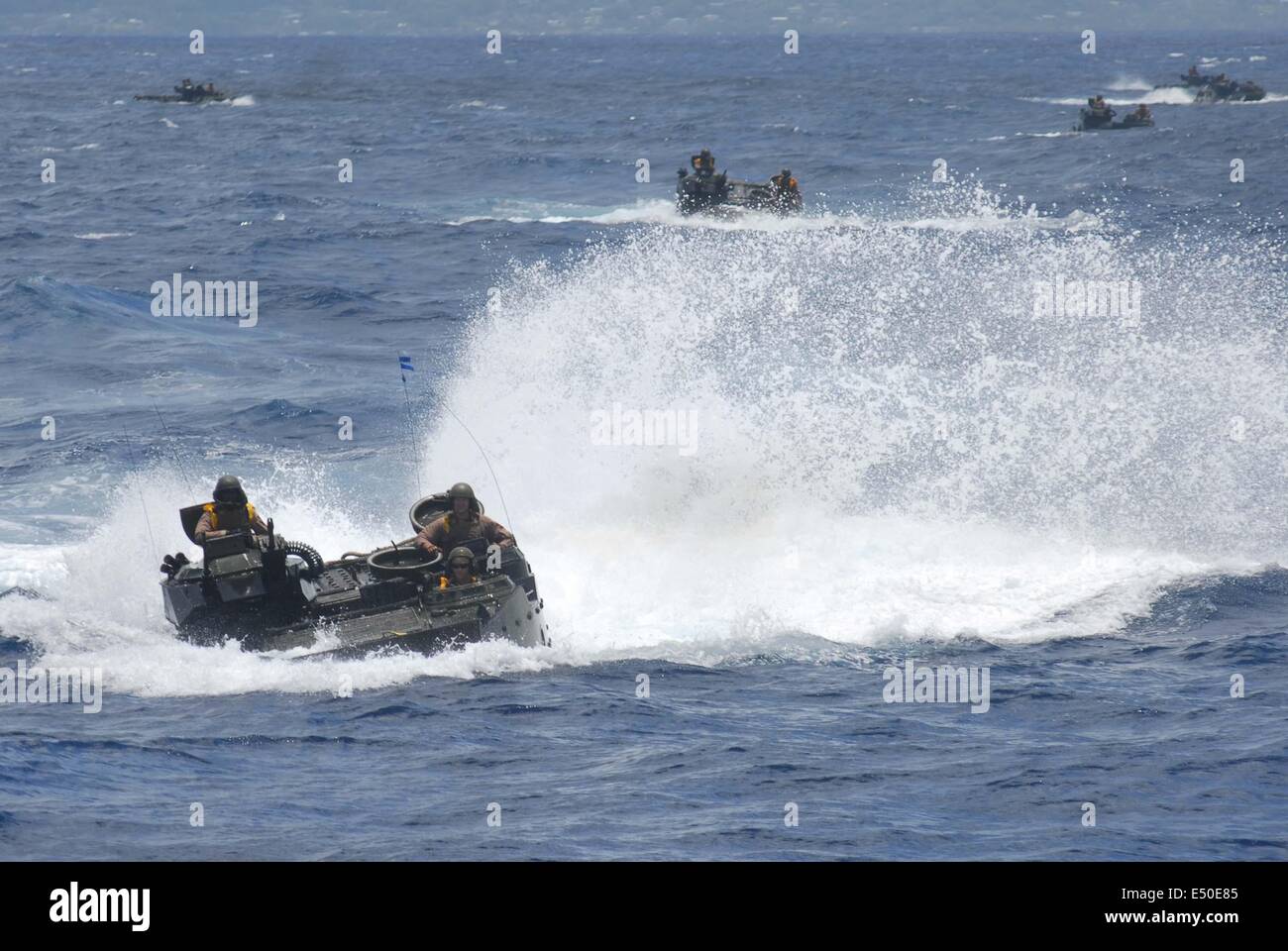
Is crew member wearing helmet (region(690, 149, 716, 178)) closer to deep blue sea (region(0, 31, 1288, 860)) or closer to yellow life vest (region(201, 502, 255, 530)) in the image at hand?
deep blue sea (region(0, 31, 1288, 860))

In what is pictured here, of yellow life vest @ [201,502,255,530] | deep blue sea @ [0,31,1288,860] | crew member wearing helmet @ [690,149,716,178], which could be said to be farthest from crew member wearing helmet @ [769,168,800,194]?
yellow life vest @ [201,502,255,530]

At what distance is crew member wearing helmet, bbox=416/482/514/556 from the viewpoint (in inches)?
910

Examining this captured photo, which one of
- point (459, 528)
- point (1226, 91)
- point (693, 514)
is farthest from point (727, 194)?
point (1226, 91)

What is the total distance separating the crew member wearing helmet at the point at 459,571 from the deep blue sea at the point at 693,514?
1149 millimetres

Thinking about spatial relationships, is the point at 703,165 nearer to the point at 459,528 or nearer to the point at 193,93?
the point at 459,528

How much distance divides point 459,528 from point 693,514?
20.9 feet

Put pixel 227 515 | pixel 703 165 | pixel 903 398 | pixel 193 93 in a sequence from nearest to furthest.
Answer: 1. pixel 227 515
2. pixel 903 398
3. pixel 703 165
4. pixel 193 93

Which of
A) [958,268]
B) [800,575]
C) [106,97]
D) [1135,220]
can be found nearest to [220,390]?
[800,575]

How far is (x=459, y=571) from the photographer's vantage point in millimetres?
22266

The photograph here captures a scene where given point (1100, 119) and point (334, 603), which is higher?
point (1100, 119)

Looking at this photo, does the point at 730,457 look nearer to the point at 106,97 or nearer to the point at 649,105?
the point at 649,105

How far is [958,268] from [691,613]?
2203 cm

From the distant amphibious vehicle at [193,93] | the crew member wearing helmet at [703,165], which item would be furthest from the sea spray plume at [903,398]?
the distant amphibious vehicle at [193,93]

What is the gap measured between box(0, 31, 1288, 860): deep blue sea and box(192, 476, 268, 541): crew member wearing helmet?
150 cm
